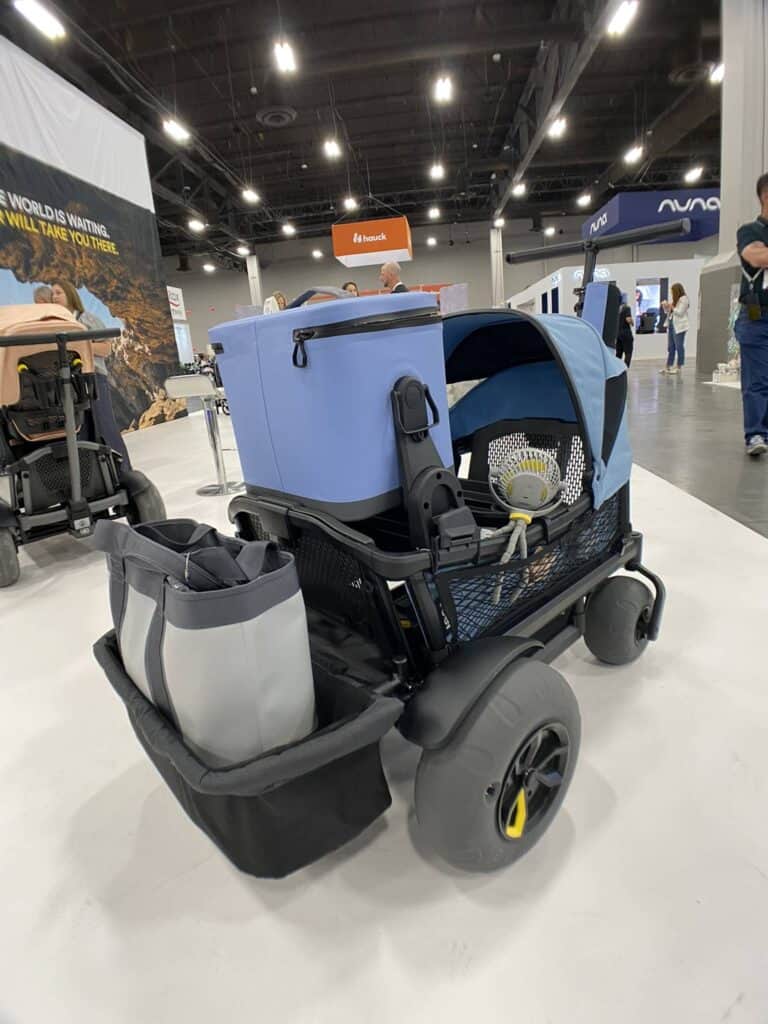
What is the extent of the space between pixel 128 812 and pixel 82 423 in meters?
2.10

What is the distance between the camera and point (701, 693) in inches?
52.1

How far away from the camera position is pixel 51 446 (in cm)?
252

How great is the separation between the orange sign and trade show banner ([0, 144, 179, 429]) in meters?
4.64

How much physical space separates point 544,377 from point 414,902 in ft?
4.10

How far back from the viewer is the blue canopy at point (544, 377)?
1.14 metres

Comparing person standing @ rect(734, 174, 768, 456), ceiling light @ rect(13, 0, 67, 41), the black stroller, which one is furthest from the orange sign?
the black stroller

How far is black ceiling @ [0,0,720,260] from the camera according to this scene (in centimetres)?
696

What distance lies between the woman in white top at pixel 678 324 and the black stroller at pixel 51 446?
9.09 metres

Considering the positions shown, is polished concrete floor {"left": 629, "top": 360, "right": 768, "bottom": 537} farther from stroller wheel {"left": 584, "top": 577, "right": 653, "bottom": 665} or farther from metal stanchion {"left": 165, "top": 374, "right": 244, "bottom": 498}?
metal stanchion {"left": 165, "top": 374, "right": 244, "bottom": 498}

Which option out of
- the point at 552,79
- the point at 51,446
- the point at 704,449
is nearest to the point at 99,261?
the point at 51,446

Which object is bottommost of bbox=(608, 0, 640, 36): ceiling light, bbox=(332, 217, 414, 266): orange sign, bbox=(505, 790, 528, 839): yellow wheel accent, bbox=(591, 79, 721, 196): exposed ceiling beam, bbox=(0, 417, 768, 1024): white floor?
bbox=(0, 417, 768, 1024): white floor

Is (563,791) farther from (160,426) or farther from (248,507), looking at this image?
(160,426)

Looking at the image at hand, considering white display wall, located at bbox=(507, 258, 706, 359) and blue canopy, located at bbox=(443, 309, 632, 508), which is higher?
white display wall, located at bbox=(507, 258, 706, 359)

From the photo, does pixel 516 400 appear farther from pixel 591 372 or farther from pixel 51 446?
pixel 51 446
